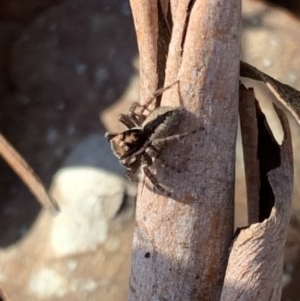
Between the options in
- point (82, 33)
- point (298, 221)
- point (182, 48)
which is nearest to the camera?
point (182, 48)

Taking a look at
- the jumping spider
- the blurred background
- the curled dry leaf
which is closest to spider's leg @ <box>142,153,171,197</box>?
the jumping spider

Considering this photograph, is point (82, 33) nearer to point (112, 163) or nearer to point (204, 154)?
point (112, 163)

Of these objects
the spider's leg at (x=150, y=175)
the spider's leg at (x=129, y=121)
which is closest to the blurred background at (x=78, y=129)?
the spider's leg at (x=129, y=121)

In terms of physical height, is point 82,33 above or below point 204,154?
above

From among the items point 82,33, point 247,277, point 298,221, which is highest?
point 82,33

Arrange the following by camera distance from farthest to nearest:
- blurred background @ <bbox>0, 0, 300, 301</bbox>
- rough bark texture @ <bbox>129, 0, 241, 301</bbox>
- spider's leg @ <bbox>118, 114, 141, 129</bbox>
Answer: blurred background @ <bbox>0, 0, 300, 301</bbox>, spider's leg @ <bbox>118, 114, 141, 129</bbox>, rough bark texture @ <bbox>129, 0, 241, 301</bbox>

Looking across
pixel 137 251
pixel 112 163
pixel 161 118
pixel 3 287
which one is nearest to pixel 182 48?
pixel 161 118

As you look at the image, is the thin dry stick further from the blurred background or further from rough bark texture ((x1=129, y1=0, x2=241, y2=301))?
rough bark texture ((x1=129, y1=0, x2=241, y2=301))
